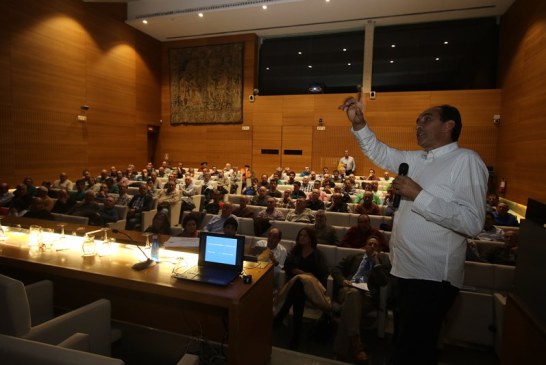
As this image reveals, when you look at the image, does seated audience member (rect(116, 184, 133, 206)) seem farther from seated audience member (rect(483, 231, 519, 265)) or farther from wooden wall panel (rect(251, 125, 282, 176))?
wooden wall panel (rect(251, 125, 282, 176))

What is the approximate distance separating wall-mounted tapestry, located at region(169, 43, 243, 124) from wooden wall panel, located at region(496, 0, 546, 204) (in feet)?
29.0

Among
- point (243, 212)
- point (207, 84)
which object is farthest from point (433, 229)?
point (207, 84)

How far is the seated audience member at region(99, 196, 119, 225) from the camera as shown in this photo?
5.42 m

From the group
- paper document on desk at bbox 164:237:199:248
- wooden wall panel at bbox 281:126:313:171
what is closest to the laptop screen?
paper document on desk at bbox 164:237:199:248

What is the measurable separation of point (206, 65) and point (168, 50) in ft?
6.37

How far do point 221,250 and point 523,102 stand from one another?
964cm

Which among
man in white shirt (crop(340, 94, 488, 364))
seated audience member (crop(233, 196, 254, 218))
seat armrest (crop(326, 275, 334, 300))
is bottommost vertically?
seat armrest (crop(326, 275, 334, 300))

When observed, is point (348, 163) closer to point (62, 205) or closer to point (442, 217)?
point (62, 205)

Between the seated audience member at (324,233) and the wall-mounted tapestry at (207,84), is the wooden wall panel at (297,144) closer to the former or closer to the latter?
the wall-mounted tapestry at (207,84)

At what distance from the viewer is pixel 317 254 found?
3.41 metres

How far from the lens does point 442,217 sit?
1.28 meters

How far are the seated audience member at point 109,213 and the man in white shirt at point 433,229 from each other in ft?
16.6

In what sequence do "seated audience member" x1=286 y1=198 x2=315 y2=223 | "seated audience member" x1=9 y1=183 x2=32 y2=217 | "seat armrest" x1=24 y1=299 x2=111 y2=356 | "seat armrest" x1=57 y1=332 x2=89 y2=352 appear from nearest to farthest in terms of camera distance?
"seat armrest" x1=57 y1=332 x2=89 y2=352 < "seat armrest" x1=24 y1=299 x2=111 y2=356 < "seated audience member" x1=286 y1=198 x2=315 y2=223 < "seated audience member" x1=9 y1=183 x2=32 y2=217

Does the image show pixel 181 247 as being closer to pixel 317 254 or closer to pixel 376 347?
pixel 317 254
